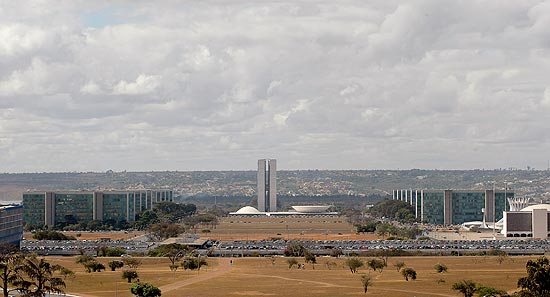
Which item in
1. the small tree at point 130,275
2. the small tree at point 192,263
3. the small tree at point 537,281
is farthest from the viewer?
the small tree at point 192,263

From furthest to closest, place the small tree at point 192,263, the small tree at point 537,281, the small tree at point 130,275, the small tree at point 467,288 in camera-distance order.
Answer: the small tree at point 192,263 → the small tree at point 130,275 → the small tree at point 467,288 → the small tree at point 537,281

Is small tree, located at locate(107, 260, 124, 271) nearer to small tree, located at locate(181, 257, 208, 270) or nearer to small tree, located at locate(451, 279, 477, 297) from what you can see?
small tree, located at locate(181, 257, 208, 270)

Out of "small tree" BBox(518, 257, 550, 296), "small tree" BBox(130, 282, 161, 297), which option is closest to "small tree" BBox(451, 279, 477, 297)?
"small tree" BBox(518, 257, 550, 296)

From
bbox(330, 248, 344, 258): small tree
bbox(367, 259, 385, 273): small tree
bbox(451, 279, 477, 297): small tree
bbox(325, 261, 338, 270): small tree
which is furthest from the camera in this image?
bbox(330, 248, 344, 258): small tree

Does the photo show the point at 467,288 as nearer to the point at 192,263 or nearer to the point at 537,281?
the point at 537,281

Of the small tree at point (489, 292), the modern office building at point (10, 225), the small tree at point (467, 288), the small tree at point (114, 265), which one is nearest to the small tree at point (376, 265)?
the small tree at point (114, 265)

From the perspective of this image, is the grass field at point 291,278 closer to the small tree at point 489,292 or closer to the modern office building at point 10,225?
the small tree at point 489,292
